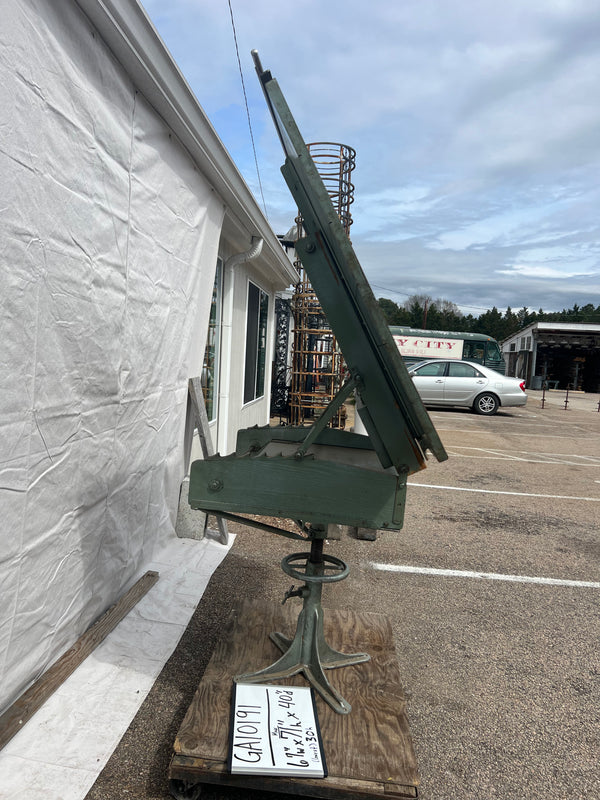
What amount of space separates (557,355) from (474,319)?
34.8 meters

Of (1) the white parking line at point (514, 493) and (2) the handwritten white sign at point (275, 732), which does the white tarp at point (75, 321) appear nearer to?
(2) the handwritten white sign at point (275, 732)

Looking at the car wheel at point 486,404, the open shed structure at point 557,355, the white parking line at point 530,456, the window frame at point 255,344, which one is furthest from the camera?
the open shed structure at point 557,355

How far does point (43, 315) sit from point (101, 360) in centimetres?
57

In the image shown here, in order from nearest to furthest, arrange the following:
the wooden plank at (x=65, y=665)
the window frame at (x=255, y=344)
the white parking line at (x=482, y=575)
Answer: the wooden plank at (x=65, y=665)
the white parking line at (x=482, y=575)
the window frame at (x=255, y=344)

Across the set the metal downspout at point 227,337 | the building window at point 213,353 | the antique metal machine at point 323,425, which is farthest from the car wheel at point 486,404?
the antique metal machine at point 323,425

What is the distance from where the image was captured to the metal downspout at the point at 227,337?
5.99 meters

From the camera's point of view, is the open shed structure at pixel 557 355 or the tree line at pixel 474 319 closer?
the open shed structure at pixel 557 355

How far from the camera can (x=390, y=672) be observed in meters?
2.53

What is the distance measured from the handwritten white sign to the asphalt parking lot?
0.20m

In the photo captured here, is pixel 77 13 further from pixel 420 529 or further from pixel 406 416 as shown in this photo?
pixel 420 529

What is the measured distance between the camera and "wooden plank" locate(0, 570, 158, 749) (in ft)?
7.01

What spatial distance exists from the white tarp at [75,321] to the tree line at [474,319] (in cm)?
4930

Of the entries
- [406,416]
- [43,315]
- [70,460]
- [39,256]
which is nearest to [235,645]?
[70,460]

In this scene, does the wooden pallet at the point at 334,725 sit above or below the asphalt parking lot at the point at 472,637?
above
